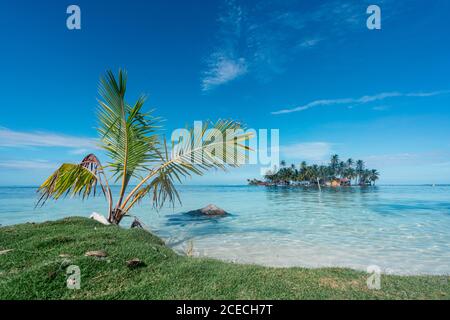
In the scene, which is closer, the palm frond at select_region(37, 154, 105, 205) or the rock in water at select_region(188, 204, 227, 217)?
the palm frond at select_region(37, 154, 105, 205)

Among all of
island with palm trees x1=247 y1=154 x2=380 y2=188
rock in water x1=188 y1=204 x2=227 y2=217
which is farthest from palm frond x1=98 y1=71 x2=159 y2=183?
island with palm trees x1=247 y1=154 x2=380 y2=188

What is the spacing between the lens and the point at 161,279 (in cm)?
Result: 355

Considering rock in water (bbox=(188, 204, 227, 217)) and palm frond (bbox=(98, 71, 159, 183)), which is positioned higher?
palm frond (bbox=(98, 71, 159, 183))

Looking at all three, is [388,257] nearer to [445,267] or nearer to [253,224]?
[445,267]

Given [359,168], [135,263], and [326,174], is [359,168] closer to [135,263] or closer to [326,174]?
[326,174]

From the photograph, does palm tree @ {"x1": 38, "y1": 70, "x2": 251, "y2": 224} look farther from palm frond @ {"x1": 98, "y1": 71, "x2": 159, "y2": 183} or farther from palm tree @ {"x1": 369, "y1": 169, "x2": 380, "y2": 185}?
palm tree @ {"x1": 369, "y1": 169, "x2": 380, "y2": 185}

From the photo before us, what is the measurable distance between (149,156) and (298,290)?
5.63 m

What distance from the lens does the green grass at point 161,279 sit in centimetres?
313

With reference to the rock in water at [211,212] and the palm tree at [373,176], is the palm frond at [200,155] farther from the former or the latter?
the palm tree at [373,176]

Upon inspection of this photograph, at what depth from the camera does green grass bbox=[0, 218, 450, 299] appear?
3135 mm

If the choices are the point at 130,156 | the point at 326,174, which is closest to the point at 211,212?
the point at 130,156
